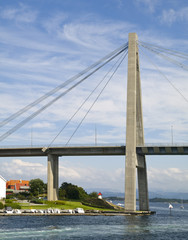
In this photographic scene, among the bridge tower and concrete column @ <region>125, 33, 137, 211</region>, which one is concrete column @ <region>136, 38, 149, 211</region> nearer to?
the bridge tower

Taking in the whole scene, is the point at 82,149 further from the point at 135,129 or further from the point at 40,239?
the point at 40,239

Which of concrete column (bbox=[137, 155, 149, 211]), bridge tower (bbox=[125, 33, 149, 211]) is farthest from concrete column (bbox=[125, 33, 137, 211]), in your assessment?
concrete column (bbox=[137, 155, 149, 211])

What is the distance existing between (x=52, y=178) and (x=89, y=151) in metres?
14.7

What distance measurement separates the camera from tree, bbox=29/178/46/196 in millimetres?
159312

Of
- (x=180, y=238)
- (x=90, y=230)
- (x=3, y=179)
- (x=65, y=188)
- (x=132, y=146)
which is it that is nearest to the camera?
(x=180, y=238)

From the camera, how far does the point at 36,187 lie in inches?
6417

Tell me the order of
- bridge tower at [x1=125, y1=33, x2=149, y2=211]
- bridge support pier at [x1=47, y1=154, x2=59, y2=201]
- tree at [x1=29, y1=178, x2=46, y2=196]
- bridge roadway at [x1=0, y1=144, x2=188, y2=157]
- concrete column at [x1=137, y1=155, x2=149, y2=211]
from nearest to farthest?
bridge tower at [x1=125, y1=33, x2=149, y2=211] → bridge roadway at [x1=0, y1=144, x2=188, y2=157] → concrete column at [x1=137, y1=155, x2=149, y2=211] → bridge support pier at [x1=47, y1=154, x2=59, y2=201] → tree at [x1=29, y1=178, x2=46, y2=196]

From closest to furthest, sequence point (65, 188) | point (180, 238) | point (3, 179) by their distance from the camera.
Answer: point (180, 238), point (3, 179), point (65, 188)

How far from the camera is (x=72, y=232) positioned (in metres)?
61.1

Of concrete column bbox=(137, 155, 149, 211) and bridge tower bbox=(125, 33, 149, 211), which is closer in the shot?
bridge tower bbox=(125, 33, 149, 211)

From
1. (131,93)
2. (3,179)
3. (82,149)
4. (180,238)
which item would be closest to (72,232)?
(180,238)

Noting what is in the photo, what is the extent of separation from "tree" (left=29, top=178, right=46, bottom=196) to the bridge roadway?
42.3 m

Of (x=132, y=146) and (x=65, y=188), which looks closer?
(x=132, y=146)

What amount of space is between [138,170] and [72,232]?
50.3 meters
